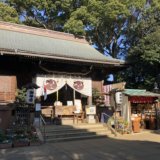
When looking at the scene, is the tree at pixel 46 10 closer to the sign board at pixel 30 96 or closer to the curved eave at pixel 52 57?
the curved eave at pixel 52 57

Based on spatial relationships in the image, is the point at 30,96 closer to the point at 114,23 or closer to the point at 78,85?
the point at 78,85

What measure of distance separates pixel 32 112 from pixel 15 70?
12.3 feet

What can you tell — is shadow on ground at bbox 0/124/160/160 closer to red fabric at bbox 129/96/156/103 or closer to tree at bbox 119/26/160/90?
red fabric at bbox 129/96/156/103

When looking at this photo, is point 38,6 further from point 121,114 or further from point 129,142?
point 129,142

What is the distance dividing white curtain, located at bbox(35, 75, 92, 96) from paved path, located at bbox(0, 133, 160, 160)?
16.9ft

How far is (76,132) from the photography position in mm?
16000

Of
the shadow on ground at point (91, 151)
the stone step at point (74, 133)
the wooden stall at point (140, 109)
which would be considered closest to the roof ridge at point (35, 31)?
the wooden stall at point (140, 109)

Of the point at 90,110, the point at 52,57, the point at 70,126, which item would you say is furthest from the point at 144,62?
the point at 70,126

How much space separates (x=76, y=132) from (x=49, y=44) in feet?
26.5

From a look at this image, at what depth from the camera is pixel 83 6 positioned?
3000 centimetres

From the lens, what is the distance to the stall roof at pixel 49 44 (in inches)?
742

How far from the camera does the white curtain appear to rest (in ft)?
61.1

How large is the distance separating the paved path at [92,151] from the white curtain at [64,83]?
16.9 ft

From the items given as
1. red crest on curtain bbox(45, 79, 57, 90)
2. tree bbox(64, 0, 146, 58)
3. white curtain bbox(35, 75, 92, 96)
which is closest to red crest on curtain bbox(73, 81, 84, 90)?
white curtain bbox(35, 75, 92, 96)
